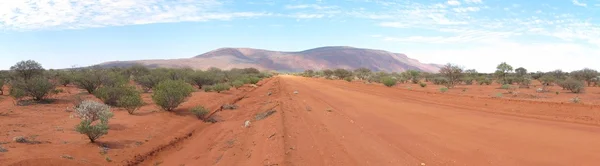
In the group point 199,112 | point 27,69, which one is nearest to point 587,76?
point 199,112

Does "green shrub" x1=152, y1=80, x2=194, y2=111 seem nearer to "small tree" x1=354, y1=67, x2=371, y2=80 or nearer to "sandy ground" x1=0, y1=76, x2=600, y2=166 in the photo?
"sandy ground" x1=0, y1=76, x2=600, y2=166

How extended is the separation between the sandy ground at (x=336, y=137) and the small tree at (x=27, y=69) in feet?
59.3

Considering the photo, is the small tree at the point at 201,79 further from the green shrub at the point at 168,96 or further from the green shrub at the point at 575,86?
the green shrub at the point at 575,86

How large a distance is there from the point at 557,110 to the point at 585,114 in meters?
1.06

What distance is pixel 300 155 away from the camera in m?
6.88

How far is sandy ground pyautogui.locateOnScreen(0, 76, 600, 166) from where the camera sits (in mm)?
6777

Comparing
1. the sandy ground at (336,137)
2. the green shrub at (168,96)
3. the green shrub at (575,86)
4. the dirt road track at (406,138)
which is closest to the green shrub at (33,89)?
the sandy ground at (336,137)

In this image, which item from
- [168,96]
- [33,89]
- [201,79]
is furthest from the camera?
[201,79]

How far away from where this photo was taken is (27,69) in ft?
93.6

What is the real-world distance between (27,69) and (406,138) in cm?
3184

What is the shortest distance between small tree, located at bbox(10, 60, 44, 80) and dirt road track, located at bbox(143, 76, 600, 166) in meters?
24.4

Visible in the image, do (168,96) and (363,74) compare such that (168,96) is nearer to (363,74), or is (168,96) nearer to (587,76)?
(587,76)

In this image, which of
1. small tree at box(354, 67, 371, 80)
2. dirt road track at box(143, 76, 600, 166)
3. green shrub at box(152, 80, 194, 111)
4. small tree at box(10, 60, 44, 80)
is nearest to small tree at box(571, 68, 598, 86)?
small tree at box(354, 67, 371, 80)

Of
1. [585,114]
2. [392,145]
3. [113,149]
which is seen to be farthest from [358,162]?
[585,114]
